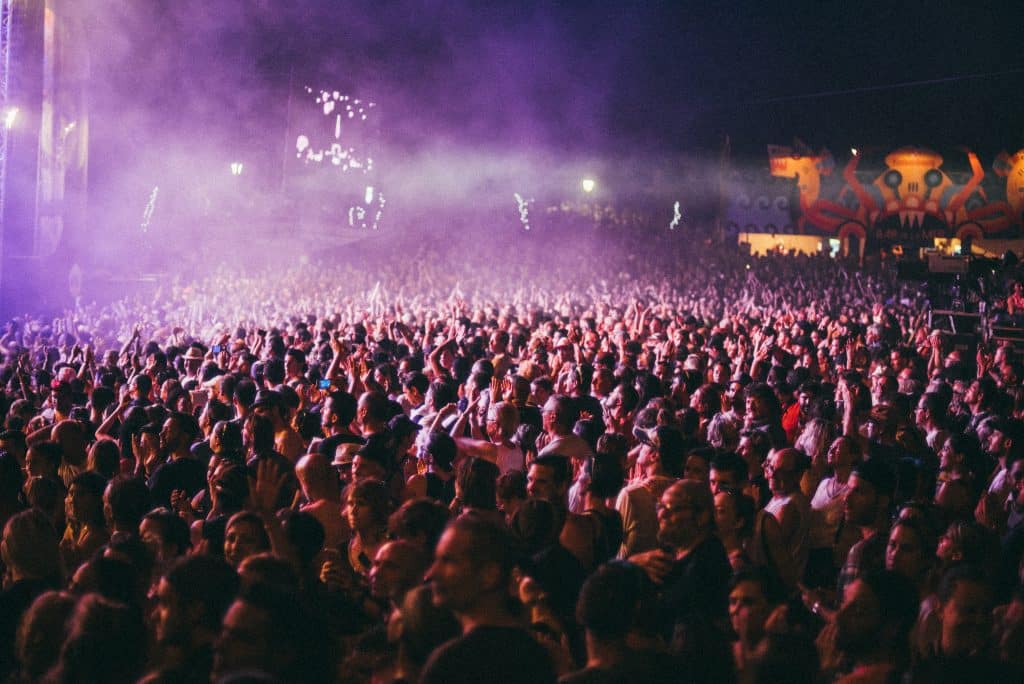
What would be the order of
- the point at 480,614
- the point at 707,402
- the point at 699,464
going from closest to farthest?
the point at 480,614
the point at 699,464
the point at 707,402

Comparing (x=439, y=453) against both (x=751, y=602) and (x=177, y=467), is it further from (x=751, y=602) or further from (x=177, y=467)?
(x=751, y=602)

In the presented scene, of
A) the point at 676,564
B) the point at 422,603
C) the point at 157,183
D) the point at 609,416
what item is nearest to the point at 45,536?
the point at 422,603

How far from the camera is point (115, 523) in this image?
140 inches

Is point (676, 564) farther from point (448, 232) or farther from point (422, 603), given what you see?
point (448, 232)

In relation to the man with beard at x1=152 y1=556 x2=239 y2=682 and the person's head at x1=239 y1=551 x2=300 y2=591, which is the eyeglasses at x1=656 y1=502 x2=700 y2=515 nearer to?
the person's head at x1=239 y1=551 x2=300 y2=591

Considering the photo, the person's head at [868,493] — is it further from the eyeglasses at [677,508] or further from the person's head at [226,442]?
the person's head at [226,442]

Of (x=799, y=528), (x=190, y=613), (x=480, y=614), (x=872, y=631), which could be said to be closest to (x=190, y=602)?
(x=190, y=613)

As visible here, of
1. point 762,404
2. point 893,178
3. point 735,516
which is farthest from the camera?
point 893,178

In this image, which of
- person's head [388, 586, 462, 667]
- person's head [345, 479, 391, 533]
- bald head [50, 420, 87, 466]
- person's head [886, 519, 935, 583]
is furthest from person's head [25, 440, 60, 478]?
person's head [886, 519, 935, 583]

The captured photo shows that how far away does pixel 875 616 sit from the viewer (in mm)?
2539

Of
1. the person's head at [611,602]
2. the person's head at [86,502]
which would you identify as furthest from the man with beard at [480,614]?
the person's head at [86,502]

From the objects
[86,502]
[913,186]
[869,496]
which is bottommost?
[86,502]

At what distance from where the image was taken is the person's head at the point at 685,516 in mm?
3096

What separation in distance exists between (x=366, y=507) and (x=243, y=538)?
0.45 metres
